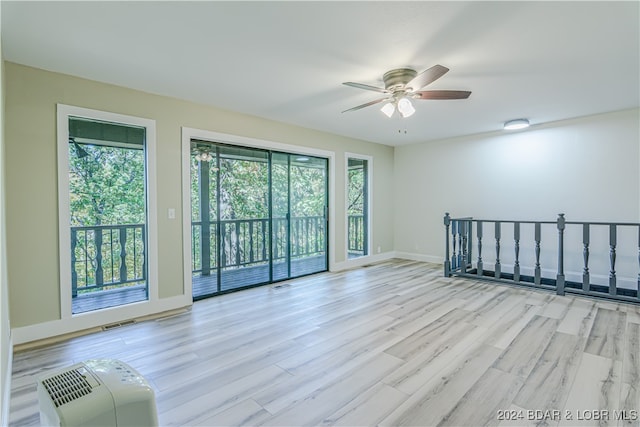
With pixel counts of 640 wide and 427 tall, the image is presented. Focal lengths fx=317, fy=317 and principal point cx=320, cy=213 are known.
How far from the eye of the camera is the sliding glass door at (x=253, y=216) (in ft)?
13.5

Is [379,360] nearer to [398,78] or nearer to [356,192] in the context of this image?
[398,78]

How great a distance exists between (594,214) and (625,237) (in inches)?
17.8

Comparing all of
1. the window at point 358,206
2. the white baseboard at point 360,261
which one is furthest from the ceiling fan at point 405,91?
the white baseboard at point 360,261

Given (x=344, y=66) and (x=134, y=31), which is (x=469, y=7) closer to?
(x=344, y=66)

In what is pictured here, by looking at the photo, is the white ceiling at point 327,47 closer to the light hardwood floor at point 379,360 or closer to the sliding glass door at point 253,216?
the sliding glass door at point 253,216

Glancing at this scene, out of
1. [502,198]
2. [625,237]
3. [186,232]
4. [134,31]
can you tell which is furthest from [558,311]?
[134,31]

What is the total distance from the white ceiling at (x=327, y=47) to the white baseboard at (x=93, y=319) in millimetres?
2306

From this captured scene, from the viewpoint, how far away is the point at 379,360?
7.98ft

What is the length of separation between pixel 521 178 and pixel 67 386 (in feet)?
19.6

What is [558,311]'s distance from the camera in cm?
351

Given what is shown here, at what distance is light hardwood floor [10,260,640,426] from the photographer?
6.09 ft

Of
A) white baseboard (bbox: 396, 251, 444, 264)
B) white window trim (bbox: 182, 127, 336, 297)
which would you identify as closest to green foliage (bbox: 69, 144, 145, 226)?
white window trim (bbox: 182, 127, 336, 297)

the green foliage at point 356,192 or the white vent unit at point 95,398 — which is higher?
the green foliage at point 356,192

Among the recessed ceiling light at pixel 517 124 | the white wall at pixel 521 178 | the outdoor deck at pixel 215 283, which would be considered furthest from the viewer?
the recessed ceiling light at pixel 517 124
